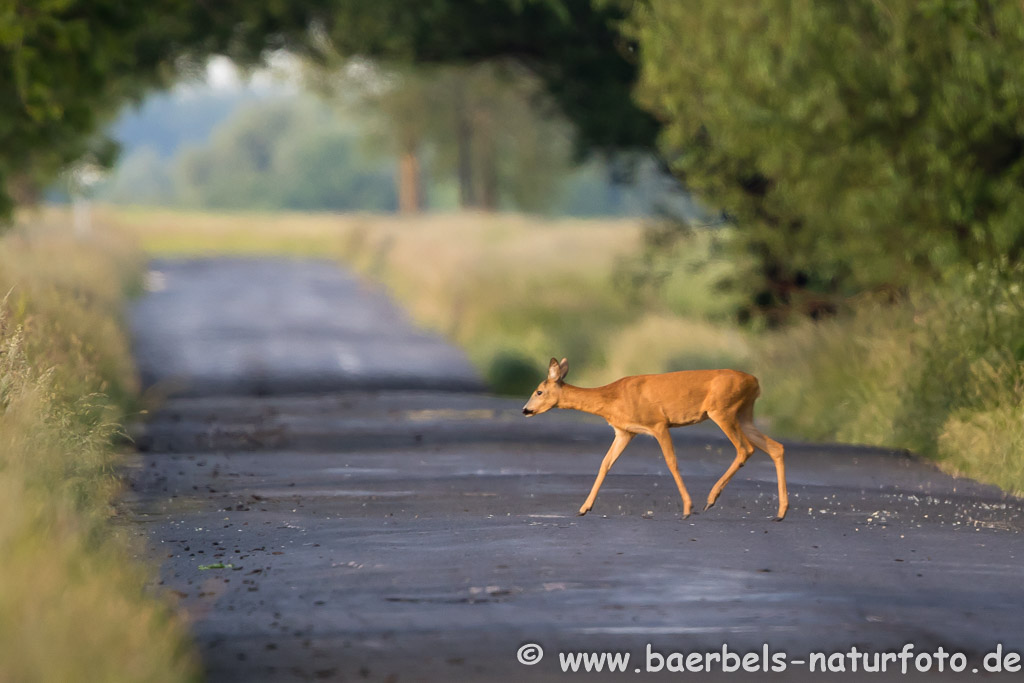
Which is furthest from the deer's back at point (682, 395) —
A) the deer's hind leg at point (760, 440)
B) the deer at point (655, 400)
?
the deer's hind leg at point (760, 440)

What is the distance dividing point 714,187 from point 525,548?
532 inches

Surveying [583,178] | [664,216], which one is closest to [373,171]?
[583,178]

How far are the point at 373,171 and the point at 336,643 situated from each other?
13785 centimetres

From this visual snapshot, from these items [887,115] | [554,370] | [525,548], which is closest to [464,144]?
[887,115]

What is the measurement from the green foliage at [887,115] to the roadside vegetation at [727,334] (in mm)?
642

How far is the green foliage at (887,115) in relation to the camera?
52.9 ft

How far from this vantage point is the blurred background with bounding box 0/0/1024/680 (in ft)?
53.6

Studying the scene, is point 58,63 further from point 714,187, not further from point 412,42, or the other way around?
point 714,187

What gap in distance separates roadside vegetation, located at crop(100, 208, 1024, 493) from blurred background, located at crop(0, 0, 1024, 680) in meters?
0.05

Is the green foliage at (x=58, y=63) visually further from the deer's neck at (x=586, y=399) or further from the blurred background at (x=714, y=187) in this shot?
the deer's neck at (x=586, y=399)

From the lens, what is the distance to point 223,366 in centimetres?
2591

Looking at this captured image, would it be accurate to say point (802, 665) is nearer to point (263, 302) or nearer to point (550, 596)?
point (550, 596)

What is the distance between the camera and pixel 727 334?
995 inches

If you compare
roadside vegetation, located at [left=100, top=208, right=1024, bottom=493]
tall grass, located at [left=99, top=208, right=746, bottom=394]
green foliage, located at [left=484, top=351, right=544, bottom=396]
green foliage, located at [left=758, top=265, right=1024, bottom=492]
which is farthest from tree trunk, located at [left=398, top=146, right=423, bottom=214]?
green foliage, located at [left=758, top=265, right=1024, bottom=492]
